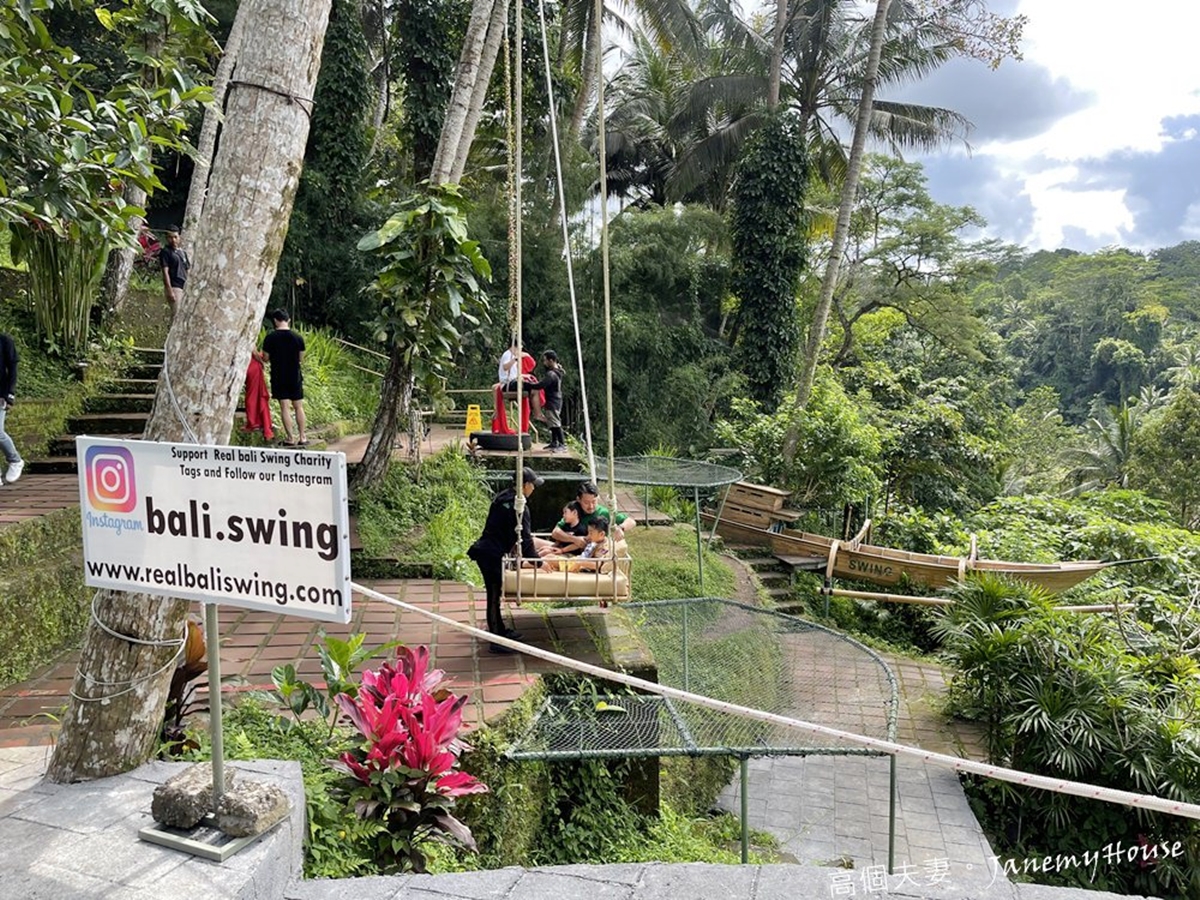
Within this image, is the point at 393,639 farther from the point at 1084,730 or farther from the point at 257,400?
the point at 1084,730

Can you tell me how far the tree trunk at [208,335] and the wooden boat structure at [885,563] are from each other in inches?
285

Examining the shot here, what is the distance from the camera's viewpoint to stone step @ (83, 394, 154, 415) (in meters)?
6.93

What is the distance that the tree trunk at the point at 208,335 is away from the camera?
2432 mm

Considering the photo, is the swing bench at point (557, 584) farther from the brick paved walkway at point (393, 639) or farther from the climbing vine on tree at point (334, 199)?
the climbing vine on tree at point (334, 199)

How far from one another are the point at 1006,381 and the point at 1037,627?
1636cm

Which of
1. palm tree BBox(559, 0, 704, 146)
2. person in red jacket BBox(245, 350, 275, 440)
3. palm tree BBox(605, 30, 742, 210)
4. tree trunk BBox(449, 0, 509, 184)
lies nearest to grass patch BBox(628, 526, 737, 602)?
person in red jacket BBox(245, 350, 275, 440)

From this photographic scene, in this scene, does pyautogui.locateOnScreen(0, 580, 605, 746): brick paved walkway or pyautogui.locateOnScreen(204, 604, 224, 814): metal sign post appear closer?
pyautogui.locateOnScreen(204, 604, 224, 814): metal sign post

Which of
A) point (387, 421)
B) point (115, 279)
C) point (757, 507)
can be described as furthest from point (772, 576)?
point (115, 279)

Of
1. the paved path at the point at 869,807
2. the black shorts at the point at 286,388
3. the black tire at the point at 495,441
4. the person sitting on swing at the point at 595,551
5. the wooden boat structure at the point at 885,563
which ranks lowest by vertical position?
the paved path at the point at 869,807

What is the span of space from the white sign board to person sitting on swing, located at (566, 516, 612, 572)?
2396mm

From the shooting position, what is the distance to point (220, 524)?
2.08 metres

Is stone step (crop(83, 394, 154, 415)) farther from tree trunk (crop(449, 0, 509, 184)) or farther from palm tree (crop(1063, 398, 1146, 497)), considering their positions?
palm tree (crop(1063, 398, 1146, 497))

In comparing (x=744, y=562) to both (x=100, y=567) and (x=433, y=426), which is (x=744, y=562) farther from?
(x=100, y=567)

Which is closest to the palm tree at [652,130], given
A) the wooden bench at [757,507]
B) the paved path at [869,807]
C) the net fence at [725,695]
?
the wooden bench at [757,507]
